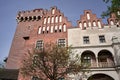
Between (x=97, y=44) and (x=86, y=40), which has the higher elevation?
Result: (x=86, y=40)

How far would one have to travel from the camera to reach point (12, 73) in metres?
21.2

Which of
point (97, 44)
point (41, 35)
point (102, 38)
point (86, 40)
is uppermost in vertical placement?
point (41, 35)

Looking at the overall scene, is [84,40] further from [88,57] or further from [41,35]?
[41,35]

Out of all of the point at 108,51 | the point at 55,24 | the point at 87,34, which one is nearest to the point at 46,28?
the point at 55,24

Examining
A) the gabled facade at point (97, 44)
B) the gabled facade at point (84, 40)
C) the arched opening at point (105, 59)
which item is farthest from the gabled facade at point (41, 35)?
the arched opening at point (105, 59)

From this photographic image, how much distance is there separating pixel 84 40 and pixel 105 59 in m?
4.24

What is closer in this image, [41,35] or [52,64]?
[52,64]

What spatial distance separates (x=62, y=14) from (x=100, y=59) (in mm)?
10763

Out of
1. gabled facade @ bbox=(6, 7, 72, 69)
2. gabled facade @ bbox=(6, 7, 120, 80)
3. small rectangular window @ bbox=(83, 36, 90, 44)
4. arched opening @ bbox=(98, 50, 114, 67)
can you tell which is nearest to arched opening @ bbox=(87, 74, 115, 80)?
gabled facade @ bbox=(6, 7, 120, 80)

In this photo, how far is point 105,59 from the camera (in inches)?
810

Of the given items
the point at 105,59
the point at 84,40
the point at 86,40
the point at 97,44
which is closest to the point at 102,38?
the point at 97,44

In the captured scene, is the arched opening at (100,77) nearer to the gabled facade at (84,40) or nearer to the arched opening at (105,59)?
the gabled facade at (84,40)

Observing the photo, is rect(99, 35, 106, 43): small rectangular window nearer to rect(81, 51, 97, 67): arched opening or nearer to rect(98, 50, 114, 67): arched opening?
rect(98, 50, 114, 67): arched opening

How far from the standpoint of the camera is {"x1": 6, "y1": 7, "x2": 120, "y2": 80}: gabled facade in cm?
1911
